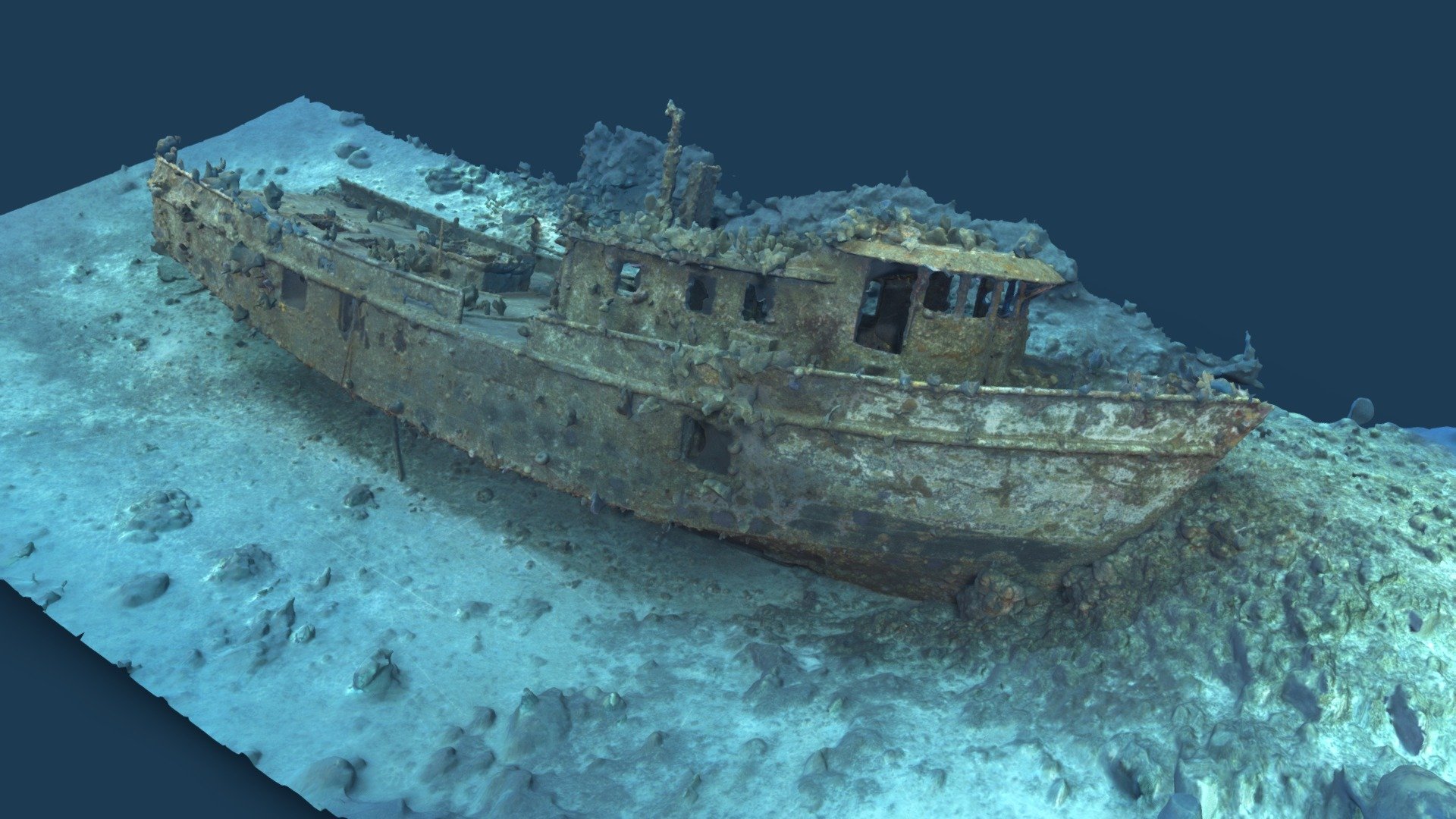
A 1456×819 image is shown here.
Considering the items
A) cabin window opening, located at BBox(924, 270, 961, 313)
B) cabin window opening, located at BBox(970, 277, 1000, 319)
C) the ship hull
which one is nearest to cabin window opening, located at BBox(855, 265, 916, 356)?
cabin window opening, located at BBox(924, 270, 961, 313)

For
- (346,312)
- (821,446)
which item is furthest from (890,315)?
(346,312)

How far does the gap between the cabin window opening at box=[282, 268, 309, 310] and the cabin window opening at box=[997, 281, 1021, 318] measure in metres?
7.41

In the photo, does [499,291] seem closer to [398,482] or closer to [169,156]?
[398,482]

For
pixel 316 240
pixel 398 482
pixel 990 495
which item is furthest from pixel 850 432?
pixel 316 240

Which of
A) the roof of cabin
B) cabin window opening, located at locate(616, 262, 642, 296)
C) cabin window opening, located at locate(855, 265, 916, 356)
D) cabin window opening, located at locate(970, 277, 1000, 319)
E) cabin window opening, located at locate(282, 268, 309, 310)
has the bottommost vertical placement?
cabin window opening, located at locate(282, 268, 309, 310)

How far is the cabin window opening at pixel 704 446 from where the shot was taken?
10781mm

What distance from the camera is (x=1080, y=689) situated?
1000 centimetres

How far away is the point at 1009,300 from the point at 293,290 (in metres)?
7.72

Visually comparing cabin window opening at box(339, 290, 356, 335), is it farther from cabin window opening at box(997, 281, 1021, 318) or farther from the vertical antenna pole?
cabin window opening at box(997, 281, 1021, 318)

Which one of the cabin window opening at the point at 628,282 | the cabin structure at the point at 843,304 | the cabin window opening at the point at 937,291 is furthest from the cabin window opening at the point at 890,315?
the cabin window opening at the point at 628,282

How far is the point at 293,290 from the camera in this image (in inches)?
538

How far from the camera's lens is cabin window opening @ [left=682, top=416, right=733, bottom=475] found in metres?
10.8

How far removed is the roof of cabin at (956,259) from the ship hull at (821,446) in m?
1.14

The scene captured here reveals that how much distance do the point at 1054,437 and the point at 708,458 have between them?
293 cm
